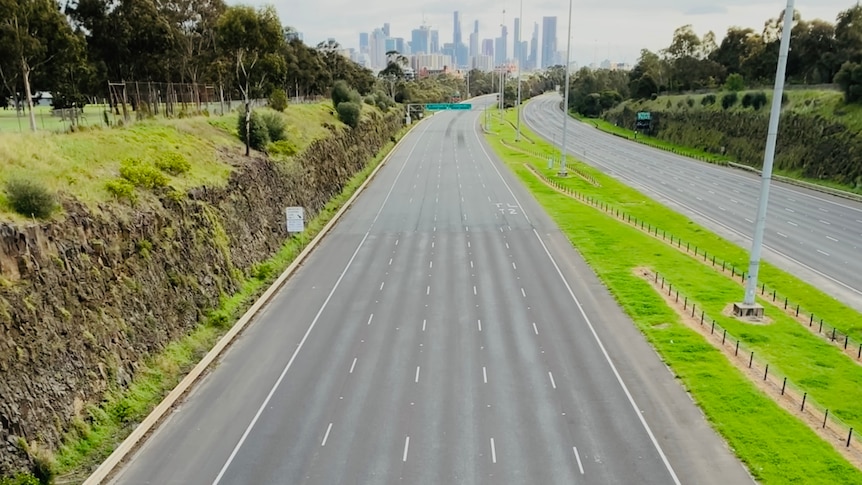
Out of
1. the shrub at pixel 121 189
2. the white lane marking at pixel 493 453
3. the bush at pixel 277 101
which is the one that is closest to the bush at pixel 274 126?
the bush at pixel 277 101

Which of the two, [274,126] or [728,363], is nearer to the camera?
[728,363]

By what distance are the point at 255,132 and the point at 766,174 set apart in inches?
1336

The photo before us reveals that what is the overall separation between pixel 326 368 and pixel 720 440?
15.0 metres

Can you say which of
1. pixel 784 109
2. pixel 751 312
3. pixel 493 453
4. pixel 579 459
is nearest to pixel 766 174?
pixel 751 312

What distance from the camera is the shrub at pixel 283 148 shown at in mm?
49219

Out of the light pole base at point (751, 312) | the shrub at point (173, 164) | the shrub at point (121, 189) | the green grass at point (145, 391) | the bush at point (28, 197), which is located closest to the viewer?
the green grass at point (145, 391)

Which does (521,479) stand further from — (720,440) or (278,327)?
(278,327)

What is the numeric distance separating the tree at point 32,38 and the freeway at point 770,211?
46.2m

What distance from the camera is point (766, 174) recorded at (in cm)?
2842

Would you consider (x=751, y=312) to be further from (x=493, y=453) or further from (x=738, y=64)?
(x=738, y=64)

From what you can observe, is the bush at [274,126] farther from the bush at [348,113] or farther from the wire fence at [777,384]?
the wire fence at [777,384]

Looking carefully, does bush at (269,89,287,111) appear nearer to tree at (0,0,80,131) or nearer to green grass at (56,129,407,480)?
tree at (0,0,80,131)

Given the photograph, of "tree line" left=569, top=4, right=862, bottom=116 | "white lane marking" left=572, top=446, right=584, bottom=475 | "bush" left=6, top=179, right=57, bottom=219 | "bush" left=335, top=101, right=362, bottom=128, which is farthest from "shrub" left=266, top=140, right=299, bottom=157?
"tree line" left=569, top=4, right=862, bottom=116

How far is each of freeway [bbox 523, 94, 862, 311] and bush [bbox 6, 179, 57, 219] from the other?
37.0m
